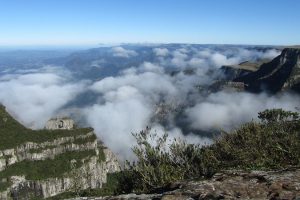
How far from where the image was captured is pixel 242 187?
26.7 meters

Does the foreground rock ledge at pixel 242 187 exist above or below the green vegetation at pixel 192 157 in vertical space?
above

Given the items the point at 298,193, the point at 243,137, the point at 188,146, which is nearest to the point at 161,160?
the point at 188,146

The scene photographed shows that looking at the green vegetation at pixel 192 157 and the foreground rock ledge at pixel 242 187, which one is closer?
the foreground rock ledge at pixel 242 187

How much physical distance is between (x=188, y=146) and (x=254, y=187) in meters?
38.0

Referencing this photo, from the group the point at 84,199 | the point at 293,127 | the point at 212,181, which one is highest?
the point at 212,181

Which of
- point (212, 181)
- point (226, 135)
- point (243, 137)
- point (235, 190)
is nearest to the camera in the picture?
point (235, 190)

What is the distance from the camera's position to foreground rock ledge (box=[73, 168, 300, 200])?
25484 mm

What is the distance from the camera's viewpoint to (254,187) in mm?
26656

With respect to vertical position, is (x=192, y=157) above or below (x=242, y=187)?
below

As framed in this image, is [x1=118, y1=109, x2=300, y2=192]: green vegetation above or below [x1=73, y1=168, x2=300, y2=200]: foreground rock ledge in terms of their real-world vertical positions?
below

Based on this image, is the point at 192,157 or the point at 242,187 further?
the point at 192,157

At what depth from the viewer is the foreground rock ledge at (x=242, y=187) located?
2548cm

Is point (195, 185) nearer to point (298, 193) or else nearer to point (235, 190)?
point (235, 190)

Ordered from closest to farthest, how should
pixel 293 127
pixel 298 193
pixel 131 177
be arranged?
pixel 298 193 → pixel 131 177 → pixel 293 127
